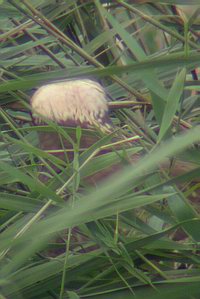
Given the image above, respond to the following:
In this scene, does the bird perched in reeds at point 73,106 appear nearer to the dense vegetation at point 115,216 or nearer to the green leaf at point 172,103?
the dense vegetation at point 115,216

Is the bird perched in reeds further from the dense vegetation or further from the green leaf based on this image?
the green leaf

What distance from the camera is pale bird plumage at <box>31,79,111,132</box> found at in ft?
3.48

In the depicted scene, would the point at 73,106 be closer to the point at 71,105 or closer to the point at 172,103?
the point at 71,105

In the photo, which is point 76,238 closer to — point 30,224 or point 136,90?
point 30,224

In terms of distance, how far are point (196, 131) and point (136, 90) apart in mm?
661

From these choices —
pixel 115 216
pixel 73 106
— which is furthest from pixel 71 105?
pixel 115 216

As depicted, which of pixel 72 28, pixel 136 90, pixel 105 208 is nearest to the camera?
pixel 105 208

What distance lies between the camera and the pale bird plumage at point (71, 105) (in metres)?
1.06

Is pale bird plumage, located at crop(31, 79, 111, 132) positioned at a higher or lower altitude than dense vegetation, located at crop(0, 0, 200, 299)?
higher

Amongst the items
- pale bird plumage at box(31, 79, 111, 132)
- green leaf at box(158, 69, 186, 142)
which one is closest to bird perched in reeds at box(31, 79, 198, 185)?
pale bird plumage at box(31, 79, 111, 132)

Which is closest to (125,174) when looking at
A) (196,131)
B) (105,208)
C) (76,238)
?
(196,131)

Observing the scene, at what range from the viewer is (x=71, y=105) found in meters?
1.06

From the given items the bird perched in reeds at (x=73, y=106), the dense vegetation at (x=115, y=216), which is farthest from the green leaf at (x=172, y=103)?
the bird perched in reeds at (x=73, y=106)

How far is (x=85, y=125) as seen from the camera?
3.49 ft
